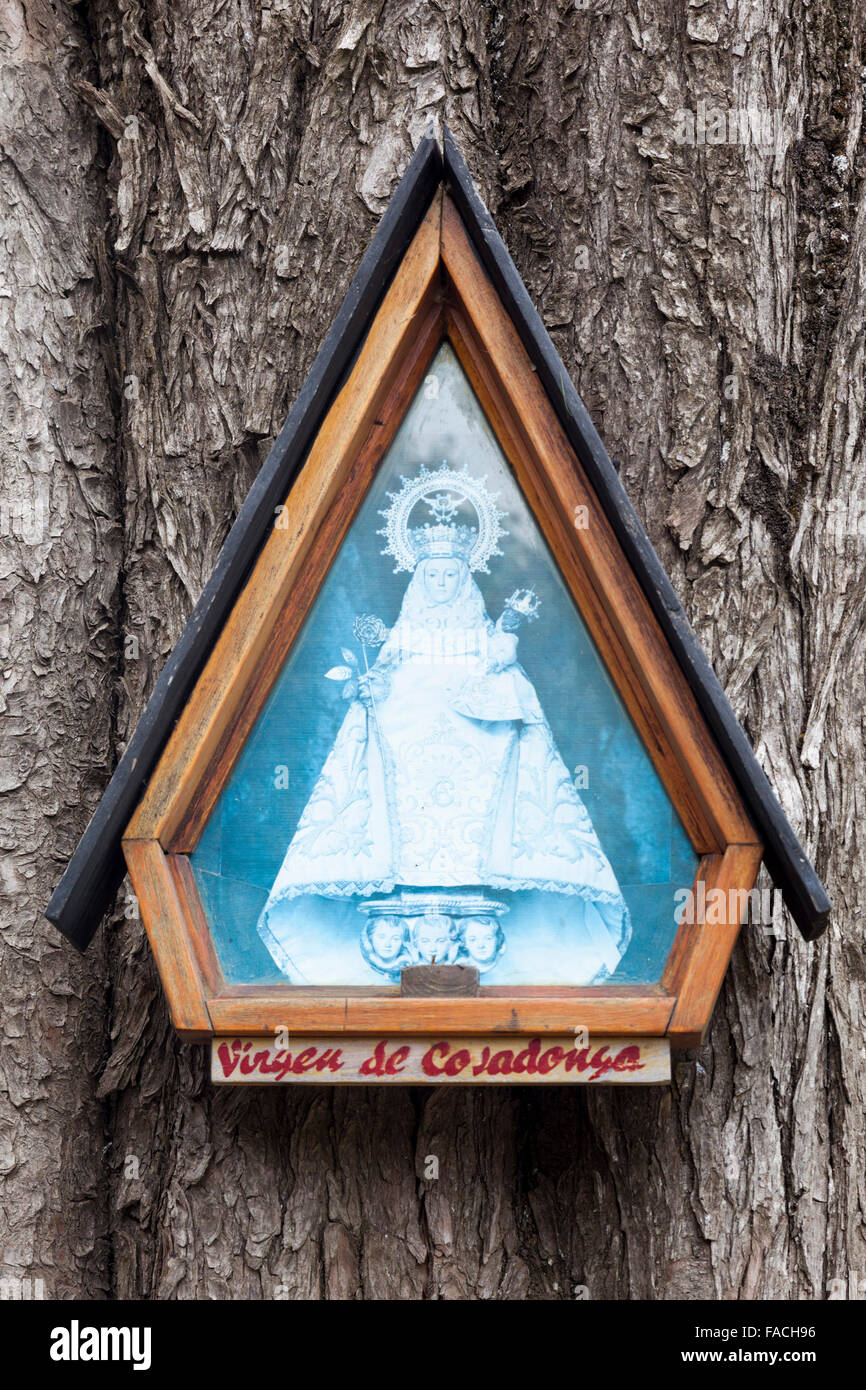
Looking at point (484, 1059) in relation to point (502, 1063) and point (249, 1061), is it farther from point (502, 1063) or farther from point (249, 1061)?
point (249, 1061)

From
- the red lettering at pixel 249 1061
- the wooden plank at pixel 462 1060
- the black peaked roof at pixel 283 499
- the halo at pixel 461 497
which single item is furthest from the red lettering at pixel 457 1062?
the halo at pixel 461 497

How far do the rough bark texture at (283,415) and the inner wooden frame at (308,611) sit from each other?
40 cm

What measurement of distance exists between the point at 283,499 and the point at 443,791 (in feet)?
1.70

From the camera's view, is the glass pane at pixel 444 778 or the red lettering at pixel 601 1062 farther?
the glass pane at pixel 444 778

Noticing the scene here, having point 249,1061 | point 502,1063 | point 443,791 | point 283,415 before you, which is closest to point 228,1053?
point 249,1061

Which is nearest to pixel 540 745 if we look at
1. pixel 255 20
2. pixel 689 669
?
pixel 689 669

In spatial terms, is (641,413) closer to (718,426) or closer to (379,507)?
(718,426)

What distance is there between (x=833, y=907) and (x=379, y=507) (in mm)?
1093

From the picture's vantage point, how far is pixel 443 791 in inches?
77.6

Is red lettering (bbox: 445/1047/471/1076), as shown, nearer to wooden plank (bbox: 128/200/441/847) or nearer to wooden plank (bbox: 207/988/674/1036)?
wooden plank (bbox: 207/988/674/1036)

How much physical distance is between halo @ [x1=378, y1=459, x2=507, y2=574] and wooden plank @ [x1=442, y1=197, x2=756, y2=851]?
7cm

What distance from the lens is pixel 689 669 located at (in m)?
1.88

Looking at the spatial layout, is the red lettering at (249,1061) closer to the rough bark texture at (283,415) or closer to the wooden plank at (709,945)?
the rough bark texture at (283,415)

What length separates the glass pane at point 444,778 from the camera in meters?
1.93
